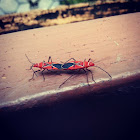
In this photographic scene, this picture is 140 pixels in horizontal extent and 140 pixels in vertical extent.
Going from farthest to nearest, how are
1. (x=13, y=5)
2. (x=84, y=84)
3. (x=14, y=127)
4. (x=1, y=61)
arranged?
(x=13, y=5) → (x=1, y=61) → (x=84, y=84) → (x=14, y=127)

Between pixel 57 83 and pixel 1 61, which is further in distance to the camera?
pixel 1 61

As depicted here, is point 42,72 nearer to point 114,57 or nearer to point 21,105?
point 21,105

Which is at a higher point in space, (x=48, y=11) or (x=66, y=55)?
(x=48, y=11)

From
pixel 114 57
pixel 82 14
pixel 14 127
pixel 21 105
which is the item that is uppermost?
pixel 82 14

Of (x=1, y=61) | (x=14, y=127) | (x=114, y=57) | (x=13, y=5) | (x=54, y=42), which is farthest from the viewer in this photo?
(x=13, y=5)

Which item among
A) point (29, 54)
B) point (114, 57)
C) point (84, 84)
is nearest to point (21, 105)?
point (84, 84)

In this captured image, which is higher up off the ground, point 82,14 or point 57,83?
point 82,14
